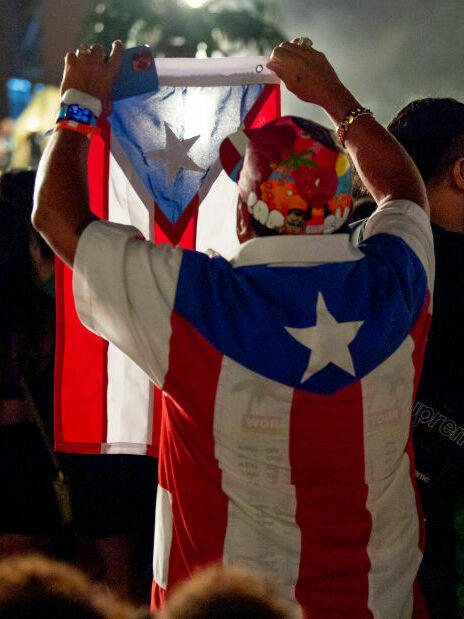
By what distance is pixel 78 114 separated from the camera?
5.48 feet

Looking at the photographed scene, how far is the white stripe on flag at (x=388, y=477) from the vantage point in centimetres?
156

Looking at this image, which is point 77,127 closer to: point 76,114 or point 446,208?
point 76,114

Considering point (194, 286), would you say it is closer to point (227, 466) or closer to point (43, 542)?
point (227, 466)

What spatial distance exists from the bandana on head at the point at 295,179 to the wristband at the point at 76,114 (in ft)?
1.30

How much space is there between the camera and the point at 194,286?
1.46 metres

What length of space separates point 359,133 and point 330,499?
3.07 ft

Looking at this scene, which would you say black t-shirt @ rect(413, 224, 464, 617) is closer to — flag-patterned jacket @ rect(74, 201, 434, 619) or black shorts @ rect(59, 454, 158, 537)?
flag-patterned jacket @ rect(74, 201, 434, 619)

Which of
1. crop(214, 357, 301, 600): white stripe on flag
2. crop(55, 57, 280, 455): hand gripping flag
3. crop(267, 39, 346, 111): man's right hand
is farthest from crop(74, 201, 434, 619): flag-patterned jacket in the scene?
crop(55, 57, 280, 455): hand gripping flag

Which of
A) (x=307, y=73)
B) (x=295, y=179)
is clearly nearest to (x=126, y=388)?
(x=295, y=179)

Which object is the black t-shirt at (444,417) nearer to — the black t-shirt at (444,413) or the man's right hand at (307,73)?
the black t-shirt at (444,413)

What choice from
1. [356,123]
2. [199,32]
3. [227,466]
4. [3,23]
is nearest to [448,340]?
[356,123]

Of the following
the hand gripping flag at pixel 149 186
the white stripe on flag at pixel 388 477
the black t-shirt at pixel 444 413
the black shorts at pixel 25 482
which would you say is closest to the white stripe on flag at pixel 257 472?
the white stripe on flag at pixel 388 477

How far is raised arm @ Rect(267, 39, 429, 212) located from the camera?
175cm

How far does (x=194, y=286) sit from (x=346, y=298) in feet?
1.08
